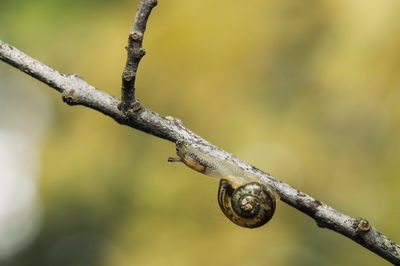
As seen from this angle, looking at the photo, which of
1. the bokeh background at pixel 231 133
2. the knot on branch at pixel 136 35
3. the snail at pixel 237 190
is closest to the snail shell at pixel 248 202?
the snail at pixel 237 190

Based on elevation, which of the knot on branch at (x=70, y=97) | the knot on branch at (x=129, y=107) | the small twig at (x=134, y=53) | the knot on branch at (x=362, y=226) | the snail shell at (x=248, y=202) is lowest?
the snail shell at (x=248, y=202)

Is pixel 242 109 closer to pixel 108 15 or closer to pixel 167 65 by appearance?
pixel 167 65

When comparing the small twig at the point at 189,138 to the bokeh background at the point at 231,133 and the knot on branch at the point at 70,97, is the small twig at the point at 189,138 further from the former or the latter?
the bokeh background at the point at 231,133

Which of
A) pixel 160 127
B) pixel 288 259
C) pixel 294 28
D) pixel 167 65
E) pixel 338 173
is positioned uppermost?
pixel 294 28

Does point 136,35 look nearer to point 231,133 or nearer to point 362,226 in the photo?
point 362,226

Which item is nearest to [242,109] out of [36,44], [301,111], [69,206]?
[301,111]

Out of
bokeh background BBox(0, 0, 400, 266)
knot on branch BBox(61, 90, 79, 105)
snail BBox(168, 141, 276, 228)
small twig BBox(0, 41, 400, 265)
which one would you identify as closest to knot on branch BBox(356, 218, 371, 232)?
small twig BBox(0, 41, 400, 265)
